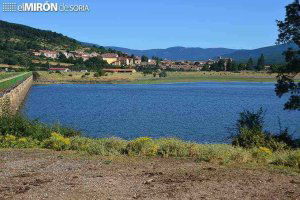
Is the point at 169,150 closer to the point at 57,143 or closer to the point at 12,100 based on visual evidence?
the point at 57,143

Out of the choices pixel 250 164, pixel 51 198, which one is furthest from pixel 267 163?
pixel 51 198

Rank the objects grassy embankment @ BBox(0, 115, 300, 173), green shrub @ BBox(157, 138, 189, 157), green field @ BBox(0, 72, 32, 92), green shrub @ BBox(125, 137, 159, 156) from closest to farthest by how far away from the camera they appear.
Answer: grassy embankment @ BBox(0, 115, 300, 173) → green shrub @ BBox(157, 138, 189, 157) → green shrub @ BBox(125, 137, 159, 156) → green field @ BBox(0, 72, 32, 92)

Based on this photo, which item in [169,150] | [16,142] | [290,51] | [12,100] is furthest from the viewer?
[12,100]

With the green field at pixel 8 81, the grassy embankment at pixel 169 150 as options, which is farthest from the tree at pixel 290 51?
the green field at pixel 8 81

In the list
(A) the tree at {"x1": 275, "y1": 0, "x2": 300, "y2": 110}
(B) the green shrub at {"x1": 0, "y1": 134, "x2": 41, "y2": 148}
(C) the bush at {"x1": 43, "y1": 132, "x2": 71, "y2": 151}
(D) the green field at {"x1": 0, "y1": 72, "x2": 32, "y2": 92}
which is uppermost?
(A) the tree at {"x1": 275, "y1": 0, "x2": 300, "y2": 110}

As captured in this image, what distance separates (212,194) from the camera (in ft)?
36.4

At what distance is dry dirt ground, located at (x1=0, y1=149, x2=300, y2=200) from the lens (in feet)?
36.4

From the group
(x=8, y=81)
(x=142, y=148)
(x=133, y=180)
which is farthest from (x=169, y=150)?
(x=8, y=81)

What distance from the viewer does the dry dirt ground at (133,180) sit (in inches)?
437

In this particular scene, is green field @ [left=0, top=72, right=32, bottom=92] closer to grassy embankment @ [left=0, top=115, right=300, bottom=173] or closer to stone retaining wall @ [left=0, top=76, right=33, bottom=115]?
stone retaining wall @ [left=0, top=76, right=33, bottom=115]

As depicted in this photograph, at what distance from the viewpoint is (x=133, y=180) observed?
12539 millimetres

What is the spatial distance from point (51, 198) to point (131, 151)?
→ 20.7ft

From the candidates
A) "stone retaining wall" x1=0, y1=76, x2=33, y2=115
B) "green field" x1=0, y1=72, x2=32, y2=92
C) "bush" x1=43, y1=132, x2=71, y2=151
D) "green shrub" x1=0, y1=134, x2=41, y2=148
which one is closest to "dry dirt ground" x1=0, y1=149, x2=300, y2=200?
"bush" x1=43, y1=132, x2=71, y2=151

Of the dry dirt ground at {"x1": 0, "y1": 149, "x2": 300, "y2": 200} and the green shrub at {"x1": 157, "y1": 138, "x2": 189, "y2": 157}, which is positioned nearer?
the dry dirt ground at {"x1": 0, "y1": 149, "x2": 300, "y2": 200}
